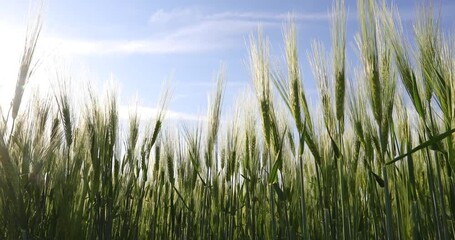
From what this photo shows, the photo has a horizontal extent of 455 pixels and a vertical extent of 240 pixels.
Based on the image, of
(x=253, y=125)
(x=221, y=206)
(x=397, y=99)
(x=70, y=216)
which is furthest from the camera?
(x=221, y=206)

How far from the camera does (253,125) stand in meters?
3.26

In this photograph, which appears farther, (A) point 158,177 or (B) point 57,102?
(A) point 158,177

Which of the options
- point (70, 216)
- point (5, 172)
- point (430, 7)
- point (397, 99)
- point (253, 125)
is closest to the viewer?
point (5, 172)

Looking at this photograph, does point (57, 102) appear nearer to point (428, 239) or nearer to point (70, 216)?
point (70, 216)

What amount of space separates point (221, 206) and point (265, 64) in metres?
1.59

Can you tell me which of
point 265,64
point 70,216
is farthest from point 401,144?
point 70,216

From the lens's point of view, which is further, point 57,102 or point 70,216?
point 57,102

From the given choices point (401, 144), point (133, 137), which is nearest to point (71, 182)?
point (133, 137)

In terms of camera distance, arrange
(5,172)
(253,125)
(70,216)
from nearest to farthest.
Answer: (5,172), (70,216), (253,125)

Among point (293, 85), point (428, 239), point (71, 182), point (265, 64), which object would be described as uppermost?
point (265, 64)

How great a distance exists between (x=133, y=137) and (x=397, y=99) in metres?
1.81

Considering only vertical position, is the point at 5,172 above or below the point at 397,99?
below

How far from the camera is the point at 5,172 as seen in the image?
2057mm

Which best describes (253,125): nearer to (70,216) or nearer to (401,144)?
(401,144)
